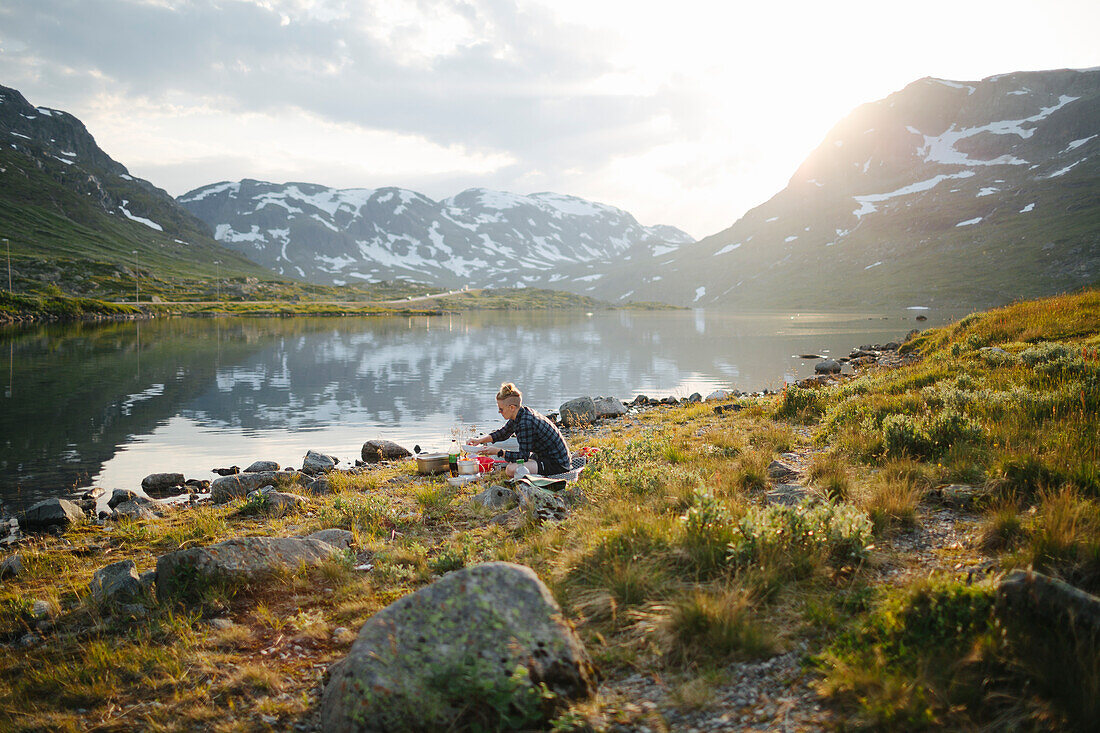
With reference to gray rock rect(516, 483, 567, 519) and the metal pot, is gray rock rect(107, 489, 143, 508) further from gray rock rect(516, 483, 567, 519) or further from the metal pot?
gray rock rect(516, 483, 567, 519)

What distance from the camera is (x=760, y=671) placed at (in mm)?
3979

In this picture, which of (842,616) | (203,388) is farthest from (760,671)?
(203,388)

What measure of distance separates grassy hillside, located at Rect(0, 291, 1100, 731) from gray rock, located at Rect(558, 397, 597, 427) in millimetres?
11326

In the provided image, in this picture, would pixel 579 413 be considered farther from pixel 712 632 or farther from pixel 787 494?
pixel 712 632

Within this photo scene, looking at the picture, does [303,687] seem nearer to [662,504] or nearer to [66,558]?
[662,504]

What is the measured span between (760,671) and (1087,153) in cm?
27090

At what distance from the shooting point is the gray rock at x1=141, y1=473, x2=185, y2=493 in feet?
47.6

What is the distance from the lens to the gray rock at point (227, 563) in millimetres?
6406

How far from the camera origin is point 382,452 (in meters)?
17.1

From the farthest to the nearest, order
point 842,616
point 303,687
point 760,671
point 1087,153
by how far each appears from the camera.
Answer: point 1087,153
point 303,687
point 842,616
point 760,671

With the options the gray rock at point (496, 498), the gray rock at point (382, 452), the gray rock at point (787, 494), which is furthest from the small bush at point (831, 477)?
the gray rock at point (382, 452)

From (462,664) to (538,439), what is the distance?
7.16 meters

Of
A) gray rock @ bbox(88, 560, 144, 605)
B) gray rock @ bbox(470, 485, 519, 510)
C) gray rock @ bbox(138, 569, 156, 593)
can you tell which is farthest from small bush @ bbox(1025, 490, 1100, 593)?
gray rock @ bbox(88, 560, 144, 605)

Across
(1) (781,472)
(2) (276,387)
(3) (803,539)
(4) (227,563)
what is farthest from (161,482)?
(2) (276,387)
